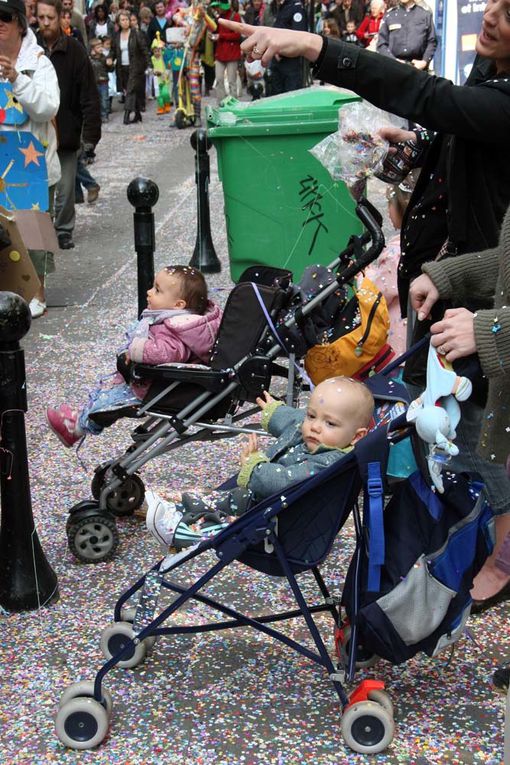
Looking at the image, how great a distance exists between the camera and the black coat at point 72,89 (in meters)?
8.52

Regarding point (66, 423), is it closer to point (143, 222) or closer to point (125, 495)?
point (125, 495)

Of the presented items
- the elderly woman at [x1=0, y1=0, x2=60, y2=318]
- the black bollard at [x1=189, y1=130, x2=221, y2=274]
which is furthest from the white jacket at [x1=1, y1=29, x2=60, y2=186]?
the black bollard at [x1=189, y1=130, x2=221, y2=274]

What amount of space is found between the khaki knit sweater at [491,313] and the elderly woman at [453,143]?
46 mm

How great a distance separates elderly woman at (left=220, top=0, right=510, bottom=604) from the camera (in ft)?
9.68

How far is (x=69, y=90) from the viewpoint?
28.1ft

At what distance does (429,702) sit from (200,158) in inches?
227

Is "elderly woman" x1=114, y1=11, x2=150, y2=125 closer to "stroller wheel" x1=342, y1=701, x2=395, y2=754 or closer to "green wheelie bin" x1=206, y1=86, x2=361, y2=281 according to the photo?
"green wheelie bin" x1=206, y1=86, x2=361, y2=281

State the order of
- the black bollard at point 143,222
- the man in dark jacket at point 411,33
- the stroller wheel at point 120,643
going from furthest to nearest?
1. the man in dark jacket at point 411,33
2. the black bollard at point 143,222
3. the stroller wheel at point 120,643

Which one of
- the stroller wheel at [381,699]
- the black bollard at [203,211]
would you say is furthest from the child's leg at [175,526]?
the black bollard at [203,211]

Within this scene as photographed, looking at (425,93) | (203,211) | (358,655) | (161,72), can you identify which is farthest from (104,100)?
(358,655)

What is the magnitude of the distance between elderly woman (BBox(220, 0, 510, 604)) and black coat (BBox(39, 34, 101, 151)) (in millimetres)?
5601

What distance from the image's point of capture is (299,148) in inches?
275

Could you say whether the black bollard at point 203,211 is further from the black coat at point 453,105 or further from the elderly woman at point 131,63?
the elderly woman at point 131,63

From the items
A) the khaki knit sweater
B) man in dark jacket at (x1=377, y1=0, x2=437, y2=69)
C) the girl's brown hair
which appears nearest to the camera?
the khaki knit sweater
